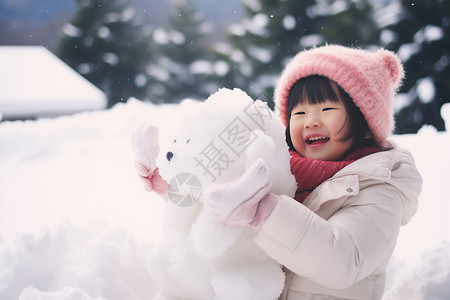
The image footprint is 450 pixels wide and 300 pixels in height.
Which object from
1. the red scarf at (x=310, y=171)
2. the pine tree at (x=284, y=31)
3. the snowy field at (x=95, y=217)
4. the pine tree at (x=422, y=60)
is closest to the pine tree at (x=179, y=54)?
the pine tree at (x=284, y=31)

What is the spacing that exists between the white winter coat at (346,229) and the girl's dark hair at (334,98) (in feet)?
0.46

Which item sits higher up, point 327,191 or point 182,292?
point 327,191

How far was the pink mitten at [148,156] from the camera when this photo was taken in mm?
1079

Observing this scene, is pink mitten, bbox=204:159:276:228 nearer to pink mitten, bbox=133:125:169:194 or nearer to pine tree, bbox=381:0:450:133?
pink mitten, bbox=133:125:169:194

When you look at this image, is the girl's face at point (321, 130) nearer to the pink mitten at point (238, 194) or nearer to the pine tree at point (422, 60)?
the pink mitten at point (238, 194)

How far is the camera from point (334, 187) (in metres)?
1.10

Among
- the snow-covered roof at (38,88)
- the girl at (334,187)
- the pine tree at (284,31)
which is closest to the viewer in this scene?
the girl at (334,187)

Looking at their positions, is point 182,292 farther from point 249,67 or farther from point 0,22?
point 0,22

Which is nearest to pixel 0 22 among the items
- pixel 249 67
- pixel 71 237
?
pixel 249 67

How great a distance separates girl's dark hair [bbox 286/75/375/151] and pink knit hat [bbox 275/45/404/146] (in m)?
0.02

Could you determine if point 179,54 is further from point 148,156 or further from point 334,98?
point 148,156

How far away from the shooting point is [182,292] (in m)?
1.10

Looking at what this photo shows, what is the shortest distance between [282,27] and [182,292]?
1021 centimetres

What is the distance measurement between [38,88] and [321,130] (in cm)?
851
